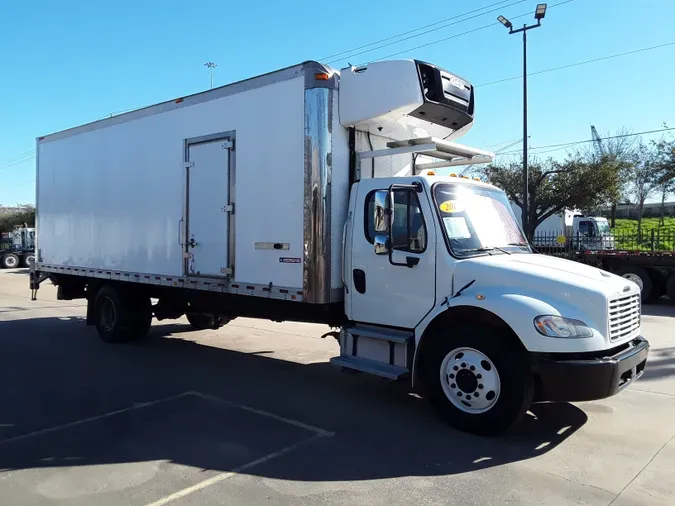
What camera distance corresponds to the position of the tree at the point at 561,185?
3278cm

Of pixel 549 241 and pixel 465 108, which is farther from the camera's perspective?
pixel 549 241

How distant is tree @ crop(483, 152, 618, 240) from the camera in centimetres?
3278

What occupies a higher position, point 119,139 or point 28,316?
point 119,139

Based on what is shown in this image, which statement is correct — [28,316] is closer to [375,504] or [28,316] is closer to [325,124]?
[325,124]

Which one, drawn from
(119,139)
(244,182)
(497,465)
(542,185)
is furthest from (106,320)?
(542,185)

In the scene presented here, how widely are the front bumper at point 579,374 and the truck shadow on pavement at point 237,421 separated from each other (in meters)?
0.56

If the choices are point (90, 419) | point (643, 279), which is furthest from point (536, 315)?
point (643, 279)

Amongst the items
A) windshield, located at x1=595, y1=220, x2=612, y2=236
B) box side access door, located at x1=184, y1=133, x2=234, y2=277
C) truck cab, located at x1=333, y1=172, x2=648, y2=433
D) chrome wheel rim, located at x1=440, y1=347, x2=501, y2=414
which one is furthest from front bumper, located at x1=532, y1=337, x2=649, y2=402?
windshield, located at x1=595, y1=220, x2=612, y2=236

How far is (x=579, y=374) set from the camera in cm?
464

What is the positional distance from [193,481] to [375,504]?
4.47 ft

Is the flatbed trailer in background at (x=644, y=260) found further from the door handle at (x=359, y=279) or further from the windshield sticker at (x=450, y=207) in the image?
the door handle at (x=359, y=279)

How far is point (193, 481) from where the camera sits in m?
4.20

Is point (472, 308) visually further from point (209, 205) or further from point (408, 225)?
point (209, 205)

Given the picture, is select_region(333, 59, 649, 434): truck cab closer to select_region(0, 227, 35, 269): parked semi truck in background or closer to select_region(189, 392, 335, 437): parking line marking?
select_region(189, 392, 335, 437): parking line marking
